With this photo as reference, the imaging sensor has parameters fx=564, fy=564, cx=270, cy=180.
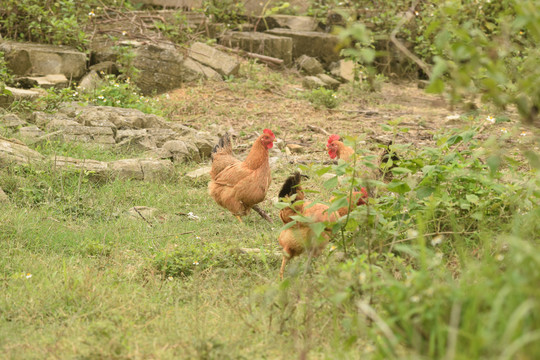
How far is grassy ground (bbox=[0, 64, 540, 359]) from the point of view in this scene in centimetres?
200

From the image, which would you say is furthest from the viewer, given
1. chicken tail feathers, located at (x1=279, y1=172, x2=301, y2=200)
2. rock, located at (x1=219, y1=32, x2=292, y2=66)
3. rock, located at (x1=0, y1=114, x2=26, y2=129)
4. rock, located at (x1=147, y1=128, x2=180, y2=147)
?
rock, located at (x1=219, y1=32, x2=292, y2=66)

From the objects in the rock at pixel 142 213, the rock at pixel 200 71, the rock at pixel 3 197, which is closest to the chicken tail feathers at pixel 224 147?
the rock at pixel 142 213

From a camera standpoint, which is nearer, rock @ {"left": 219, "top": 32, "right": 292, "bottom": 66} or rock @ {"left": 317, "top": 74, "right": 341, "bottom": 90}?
rock @ {"left": 317, "top": 74, "right": 341, "bottom": 90}

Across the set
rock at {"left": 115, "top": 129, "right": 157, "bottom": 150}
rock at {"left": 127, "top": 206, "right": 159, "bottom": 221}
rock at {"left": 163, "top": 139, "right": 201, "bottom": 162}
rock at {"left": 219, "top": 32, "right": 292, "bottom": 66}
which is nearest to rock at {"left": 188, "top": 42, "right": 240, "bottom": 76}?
rock at {"left": 219, "top": 32, "right": 292, "bottom": 66}

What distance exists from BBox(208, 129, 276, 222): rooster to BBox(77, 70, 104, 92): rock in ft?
14.0

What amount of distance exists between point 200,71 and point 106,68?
6.30 ft

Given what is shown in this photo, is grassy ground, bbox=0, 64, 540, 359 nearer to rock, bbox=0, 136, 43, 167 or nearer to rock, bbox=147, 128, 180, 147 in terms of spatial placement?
rock, bbox=0, 136, 43, 167

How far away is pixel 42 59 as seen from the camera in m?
9.86

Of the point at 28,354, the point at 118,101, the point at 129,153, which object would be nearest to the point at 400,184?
the point at 28,354

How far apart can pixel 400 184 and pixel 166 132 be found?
4993 millimetres

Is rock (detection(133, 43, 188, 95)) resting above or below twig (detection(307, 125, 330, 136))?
above

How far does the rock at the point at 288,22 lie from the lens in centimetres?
1395

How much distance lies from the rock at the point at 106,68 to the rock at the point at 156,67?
427 millimetres

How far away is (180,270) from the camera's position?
4020mm
